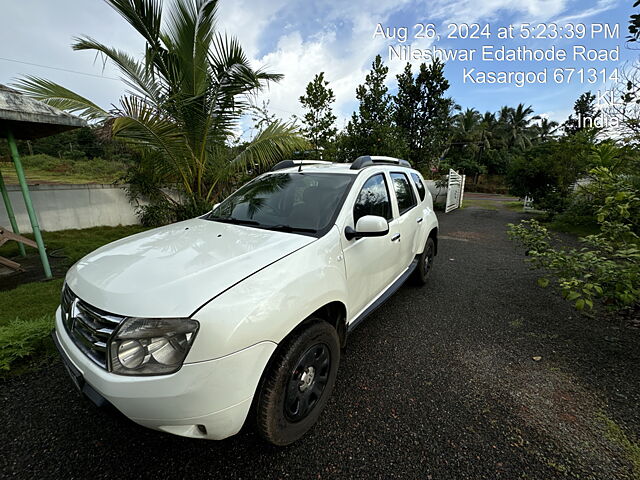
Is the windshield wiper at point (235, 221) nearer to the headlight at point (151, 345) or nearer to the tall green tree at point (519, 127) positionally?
the headlight at point (151, 345)

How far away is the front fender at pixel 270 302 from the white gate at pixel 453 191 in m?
12.3

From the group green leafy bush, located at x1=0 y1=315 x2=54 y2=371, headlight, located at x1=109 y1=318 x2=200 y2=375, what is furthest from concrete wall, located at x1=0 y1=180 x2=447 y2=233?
headlight, located at x1=109 y1=318 x2=200 y2=375

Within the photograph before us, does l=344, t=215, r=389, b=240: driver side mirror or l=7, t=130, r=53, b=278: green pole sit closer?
l=344, t=215, r=389, b=240: driver side mirror

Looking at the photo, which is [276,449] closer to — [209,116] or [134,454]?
[134,454]

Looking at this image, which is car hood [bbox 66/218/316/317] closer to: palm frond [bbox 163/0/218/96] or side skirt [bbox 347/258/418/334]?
side skirt [bbox 347/258/418/334]

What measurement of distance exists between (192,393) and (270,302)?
0.50 m

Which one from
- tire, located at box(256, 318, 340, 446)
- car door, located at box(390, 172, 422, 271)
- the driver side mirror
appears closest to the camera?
tire, located at box(256, 318, 340, 446)

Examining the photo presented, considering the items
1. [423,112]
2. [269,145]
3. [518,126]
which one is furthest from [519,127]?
[269,145]

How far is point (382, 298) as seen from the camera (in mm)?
2727

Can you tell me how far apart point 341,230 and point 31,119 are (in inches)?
165

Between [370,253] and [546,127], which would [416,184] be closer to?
[370,253]

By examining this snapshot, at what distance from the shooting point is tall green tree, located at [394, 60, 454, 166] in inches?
495

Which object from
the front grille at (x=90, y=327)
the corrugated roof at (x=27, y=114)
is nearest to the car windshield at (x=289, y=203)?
the front grille at (x=90, y=327)

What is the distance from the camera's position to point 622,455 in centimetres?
164
